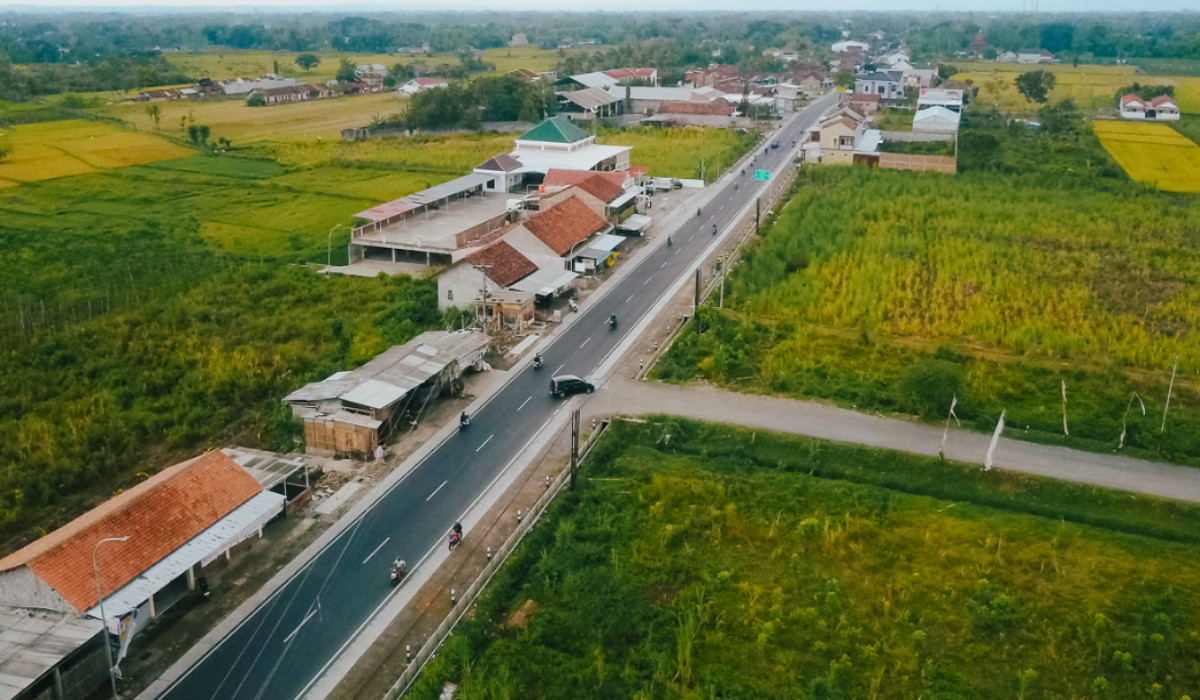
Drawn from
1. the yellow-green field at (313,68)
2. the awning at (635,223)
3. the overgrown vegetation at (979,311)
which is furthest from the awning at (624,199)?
the yellow-green field at (313,68)

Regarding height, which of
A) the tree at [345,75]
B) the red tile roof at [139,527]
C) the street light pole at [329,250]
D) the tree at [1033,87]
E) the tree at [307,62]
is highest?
the tree at [307,62]

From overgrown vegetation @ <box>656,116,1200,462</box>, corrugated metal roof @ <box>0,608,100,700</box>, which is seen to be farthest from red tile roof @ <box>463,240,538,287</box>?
corrugated metal roof @ <box>0,608,100,700</box>

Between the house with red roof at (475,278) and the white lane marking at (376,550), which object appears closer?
the white lane marking at (376,550)

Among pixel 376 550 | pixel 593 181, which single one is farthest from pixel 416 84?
pixel 376 550

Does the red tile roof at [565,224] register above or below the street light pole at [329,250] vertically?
above

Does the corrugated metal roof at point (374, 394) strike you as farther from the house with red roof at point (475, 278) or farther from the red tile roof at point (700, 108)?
the red tile roof at point (700, 108)

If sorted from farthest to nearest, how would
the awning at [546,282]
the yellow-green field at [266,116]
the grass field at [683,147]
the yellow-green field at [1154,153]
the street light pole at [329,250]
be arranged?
1. the yellow-green field at [266,116]
2. the grass field at [683,147]
3. the yellow-green field at [1154,153]
4. the street light pole at [329,250]
5. the awning at [546,282]

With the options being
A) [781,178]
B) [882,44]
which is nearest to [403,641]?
[781,178]
